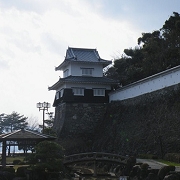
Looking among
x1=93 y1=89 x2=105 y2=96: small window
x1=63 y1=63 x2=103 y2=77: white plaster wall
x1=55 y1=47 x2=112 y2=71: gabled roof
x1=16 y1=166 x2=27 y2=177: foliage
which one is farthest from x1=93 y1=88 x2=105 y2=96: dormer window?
x1=16 y1=166 x2=27 y2=177: foliage

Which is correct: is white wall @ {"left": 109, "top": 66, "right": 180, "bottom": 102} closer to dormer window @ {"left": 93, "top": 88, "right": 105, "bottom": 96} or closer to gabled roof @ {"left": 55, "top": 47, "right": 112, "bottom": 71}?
dormer window @ {"left": 93, "top": 88, "right": 105, "bottom": 96}

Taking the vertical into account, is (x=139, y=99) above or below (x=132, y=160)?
above

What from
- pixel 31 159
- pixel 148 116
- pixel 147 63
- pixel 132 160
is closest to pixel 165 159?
pixel 132 160

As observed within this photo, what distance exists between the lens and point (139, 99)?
27.4 meters

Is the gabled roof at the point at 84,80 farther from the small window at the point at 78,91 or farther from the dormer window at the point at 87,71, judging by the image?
the small window at the point at 78,91

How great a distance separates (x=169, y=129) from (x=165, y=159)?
229cm

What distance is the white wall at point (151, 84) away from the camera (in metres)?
23.0

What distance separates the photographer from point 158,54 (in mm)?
35312

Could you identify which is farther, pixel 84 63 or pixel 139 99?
pixel 84 63

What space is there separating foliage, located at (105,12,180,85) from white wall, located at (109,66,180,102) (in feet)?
15.1

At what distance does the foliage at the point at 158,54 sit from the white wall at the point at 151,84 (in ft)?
15.1

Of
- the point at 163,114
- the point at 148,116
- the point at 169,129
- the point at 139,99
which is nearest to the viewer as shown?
the point at 169,129

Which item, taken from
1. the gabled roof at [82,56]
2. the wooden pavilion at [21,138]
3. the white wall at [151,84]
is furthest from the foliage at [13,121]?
the wooden pavilion at [21,138]

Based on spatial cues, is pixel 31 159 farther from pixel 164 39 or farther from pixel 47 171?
pixel 164 39
